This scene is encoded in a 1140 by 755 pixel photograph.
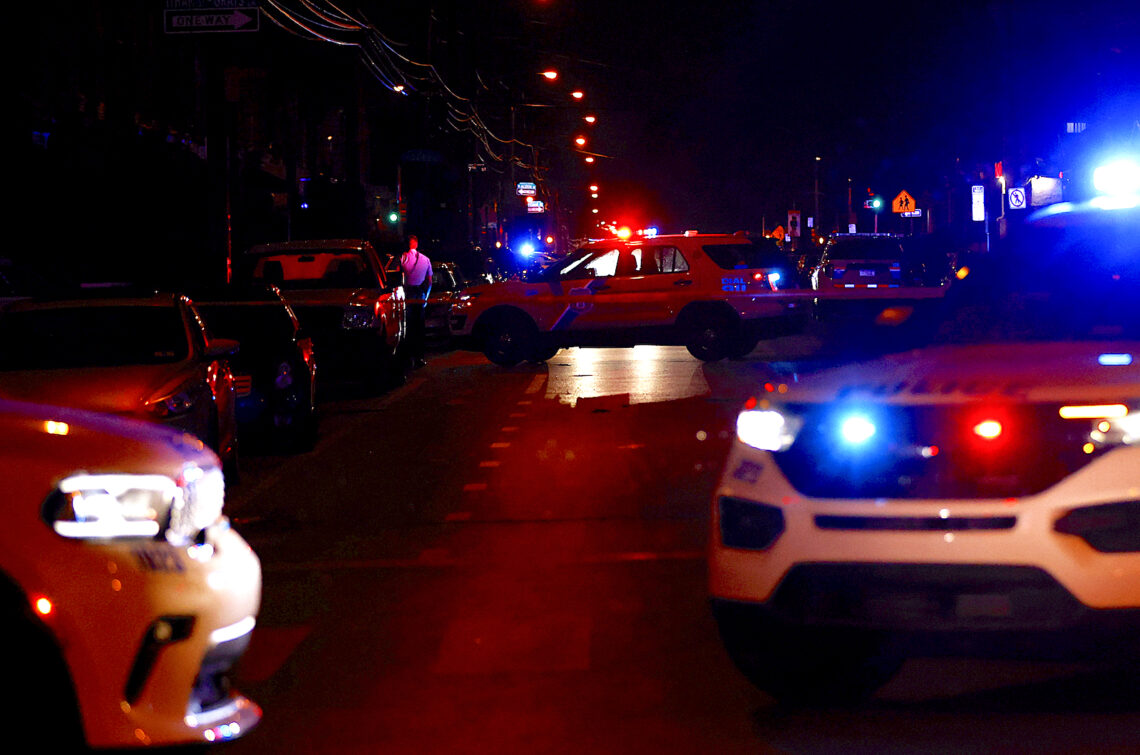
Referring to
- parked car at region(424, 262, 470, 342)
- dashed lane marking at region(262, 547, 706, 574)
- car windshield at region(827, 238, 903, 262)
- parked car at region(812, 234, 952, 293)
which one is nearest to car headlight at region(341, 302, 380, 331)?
parked car at region(424, 262, 470, 342)

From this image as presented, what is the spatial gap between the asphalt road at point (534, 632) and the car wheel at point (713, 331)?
8.88 metres

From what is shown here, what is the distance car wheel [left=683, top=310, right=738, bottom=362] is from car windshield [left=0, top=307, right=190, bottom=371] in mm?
12425

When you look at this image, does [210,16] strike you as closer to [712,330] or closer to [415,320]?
[415,320]

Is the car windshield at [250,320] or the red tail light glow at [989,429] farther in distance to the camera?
the car windshield at [250,320]

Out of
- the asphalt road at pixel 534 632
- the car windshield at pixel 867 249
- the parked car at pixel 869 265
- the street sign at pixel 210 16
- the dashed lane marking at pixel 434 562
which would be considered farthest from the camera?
the car windshield at pixel 867 249

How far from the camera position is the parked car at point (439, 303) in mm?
25594

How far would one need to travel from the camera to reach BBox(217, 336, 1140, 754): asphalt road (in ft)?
16.8

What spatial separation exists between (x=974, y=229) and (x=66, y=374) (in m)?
53.5

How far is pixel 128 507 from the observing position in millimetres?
3984

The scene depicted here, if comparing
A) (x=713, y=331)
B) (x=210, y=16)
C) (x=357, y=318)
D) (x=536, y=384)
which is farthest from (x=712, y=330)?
(x=210, y=16)

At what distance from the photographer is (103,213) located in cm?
2783

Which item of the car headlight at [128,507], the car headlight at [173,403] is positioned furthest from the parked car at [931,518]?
the car headlight at [173,403]

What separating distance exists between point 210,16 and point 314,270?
136 inches

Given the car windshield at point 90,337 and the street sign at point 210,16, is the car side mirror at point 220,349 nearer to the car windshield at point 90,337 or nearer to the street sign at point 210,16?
the car windshield at point 90,337
